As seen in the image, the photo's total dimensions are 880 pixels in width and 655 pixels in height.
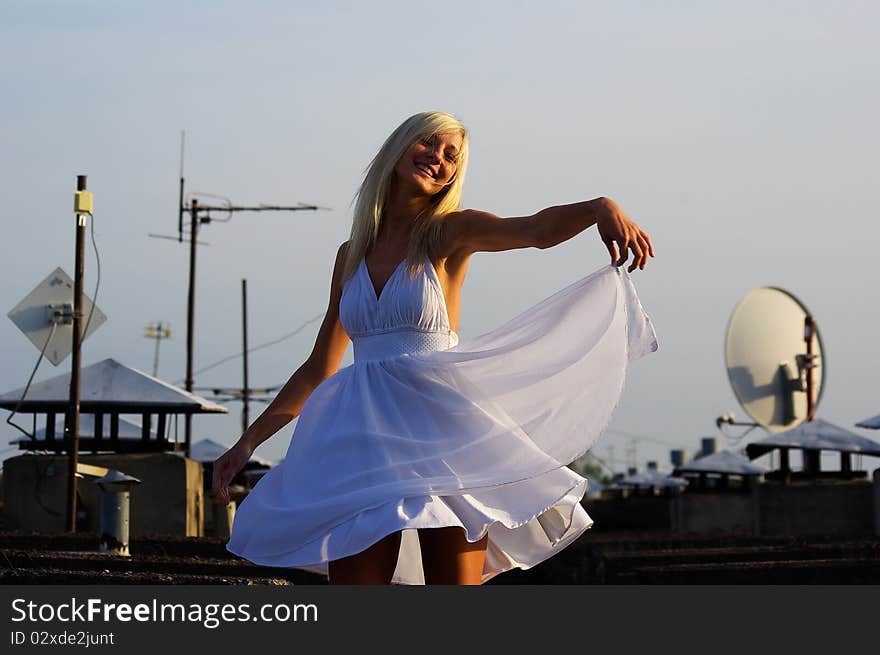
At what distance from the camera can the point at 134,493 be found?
61.0 ft

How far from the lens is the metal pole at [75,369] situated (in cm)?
1709

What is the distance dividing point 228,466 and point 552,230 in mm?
1232

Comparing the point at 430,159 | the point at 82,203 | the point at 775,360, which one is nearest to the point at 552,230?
the point at 430,159

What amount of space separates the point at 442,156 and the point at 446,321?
0.46 meters

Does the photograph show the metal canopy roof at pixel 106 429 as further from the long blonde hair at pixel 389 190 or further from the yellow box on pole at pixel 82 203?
the long blonde hair at pixel 389 190

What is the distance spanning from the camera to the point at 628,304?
4.89 metres

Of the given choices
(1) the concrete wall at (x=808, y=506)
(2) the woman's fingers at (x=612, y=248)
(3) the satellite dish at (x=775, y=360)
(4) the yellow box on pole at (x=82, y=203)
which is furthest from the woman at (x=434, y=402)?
(3) the satellite dish at (x=775, y=360)

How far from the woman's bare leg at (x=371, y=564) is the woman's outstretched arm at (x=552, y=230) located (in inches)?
33.8

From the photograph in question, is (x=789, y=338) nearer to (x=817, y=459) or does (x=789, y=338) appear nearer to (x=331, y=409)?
(x=817, y=459)

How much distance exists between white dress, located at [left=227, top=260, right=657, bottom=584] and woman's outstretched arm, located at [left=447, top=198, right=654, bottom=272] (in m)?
0.16
